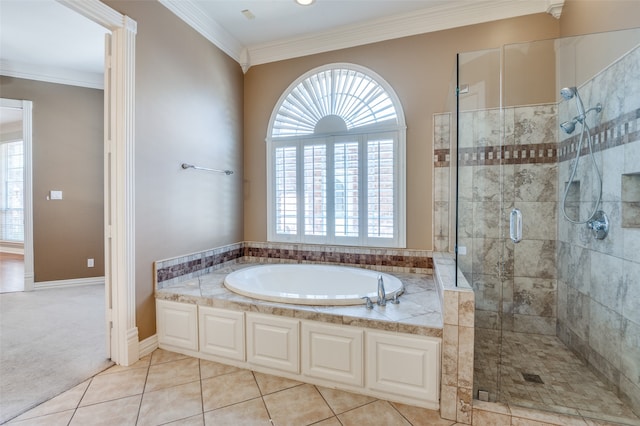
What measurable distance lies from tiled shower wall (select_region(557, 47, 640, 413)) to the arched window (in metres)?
1.29

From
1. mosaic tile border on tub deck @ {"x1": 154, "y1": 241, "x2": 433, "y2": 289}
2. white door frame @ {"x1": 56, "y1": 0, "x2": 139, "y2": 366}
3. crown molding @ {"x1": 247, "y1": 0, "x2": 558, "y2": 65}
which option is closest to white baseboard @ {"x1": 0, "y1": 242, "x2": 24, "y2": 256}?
mosaic tile border on tub deck @ {"x1": 154, "y1": 241, "x2": 433, "y2": 289}


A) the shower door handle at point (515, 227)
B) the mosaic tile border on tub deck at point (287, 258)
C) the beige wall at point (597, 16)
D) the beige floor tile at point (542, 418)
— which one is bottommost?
the beige floor tile at point (542, 418)

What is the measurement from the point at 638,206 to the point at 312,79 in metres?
2.74

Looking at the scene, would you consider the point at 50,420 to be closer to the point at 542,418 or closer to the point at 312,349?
the point at 312,349

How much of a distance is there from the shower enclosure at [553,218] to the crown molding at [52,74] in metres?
4.44

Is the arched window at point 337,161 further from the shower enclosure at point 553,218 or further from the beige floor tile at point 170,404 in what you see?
the beige floor tile at point 170,404

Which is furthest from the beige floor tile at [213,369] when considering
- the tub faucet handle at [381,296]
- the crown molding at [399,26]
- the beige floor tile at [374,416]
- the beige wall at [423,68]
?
the crown molding at [399,26]

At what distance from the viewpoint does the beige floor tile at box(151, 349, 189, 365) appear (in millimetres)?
2178

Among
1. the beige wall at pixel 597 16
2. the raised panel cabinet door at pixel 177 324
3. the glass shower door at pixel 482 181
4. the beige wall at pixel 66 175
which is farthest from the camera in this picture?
the beige wall at pixel 66 175

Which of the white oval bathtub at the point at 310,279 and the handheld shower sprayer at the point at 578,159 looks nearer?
the handheld shower sprayer at the point at 578,159

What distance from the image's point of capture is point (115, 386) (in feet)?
6.12

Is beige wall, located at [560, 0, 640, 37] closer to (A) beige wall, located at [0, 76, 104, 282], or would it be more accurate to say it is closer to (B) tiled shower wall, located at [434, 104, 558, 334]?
(B) tiled shower wall, located at [434, 104, 558, 334]

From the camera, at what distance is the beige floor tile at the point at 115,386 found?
1.76 m

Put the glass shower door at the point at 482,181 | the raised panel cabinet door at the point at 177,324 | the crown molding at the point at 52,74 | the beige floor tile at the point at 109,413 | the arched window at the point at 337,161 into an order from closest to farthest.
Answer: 1. the beige floor tile at the point at 109,413
2. the glass shower door at the point at 482,181
3. the raised panel cabinet door at the point at 177,324
4. the arched window at the point at 337,161
5. the crown molding at the point at 52,74
